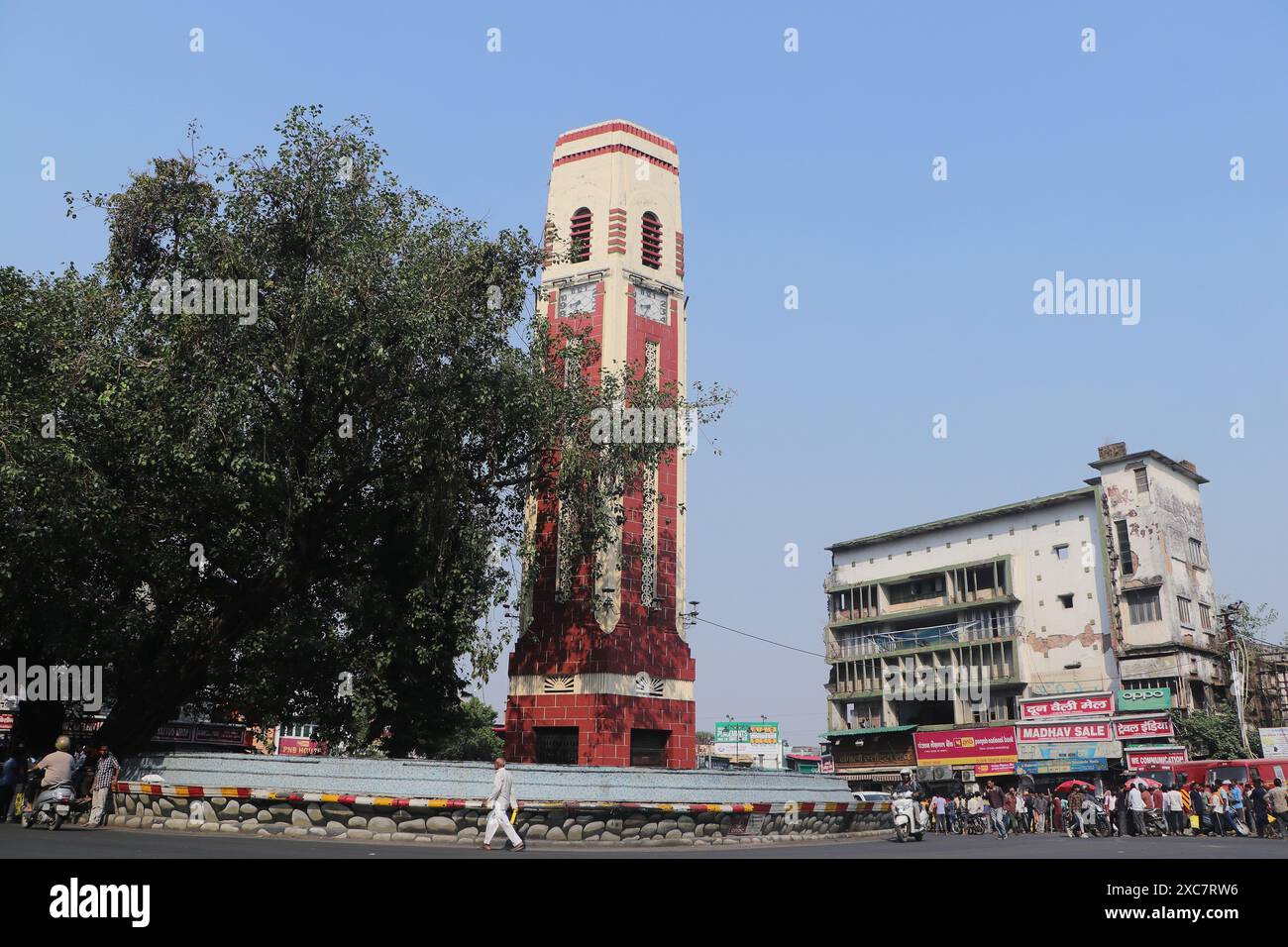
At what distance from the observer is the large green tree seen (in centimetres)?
2236

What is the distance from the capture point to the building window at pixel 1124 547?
56594 mm

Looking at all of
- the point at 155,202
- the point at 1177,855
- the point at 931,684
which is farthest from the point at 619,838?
the point at 931,684

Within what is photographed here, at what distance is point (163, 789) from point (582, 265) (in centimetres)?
2042

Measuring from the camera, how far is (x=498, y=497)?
90.4 feet

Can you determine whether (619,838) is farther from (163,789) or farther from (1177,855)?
(1177,855)

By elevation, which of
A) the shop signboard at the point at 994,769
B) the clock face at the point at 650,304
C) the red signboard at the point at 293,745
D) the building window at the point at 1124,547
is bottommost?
the red signboard at the point at 293,745

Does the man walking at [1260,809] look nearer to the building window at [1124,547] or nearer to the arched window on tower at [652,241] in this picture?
the building window at [1124,547]

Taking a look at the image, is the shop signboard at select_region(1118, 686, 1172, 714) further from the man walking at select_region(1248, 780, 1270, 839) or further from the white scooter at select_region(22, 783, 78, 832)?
the white scooter at select_region(22, 783, 78, 832)

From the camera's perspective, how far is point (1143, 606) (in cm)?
5556

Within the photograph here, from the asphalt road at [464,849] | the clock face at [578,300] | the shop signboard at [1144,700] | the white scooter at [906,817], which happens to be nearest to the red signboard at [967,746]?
the shop signboard at [1144,700]

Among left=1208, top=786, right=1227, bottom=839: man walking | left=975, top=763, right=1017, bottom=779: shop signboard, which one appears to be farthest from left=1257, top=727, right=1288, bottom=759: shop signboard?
left=1208, top=786, right=1227, bottom=839: man walking

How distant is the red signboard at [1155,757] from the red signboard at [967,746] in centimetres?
666
